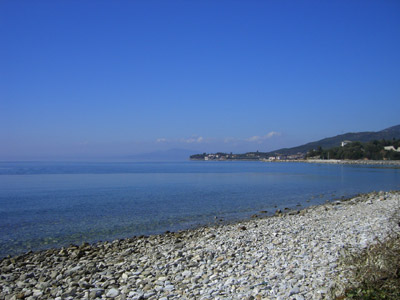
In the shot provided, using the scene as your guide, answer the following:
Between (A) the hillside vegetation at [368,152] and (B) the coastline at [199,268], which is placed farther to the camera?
(A) the hillside vegetation at [368,152]

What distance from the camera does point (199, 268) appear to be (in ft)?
27.5

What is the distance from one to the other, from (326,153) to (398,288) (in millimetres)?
181250

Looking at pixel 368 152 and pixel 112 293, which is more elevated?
pixel 368 152

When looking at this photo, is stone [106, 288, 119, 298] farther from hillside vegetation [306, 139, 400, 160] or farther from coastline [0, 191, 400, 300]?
hillside vegetation [306, 139, 400, 160]

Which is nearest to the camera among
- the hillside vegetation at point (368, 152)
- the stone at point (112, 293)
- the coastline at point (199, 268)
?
the coastline at point (199, 268)

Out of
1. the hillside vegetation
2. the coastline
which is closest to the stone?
the coastline

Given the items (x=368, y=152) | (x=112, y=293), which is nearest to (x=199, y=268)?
(x=112, y=293)

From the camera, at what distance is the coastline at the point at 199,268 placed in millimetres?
6777

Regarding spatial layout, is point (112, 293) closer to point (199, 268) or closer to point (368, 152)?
point (199, 268)

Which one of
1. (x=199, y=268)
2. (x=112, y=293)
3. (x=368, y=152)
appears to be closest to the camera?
(x=112, y=293)

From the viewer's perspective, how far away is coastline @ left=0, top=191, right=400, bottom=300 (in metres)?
6.78

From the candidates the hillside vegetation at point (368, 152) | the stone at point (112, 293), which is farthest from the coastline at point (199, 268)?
→ the hillside vegetation at point (368, 152)

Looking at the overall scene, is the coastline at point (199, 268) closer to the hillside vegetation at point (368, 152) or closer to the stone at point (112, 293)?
the stone at point (112, 293)

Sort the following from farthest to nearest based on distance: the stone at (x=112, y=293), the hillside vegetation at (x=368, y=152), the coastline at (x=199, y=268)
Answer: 1. the hillside vegetation at (x=368, y=152)
2. the stone at (x=112, y=293)
3. the coastline at (x=199, y=268)
